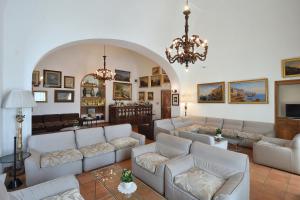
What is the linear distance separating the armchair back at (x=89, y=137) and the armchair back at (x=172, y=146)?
5.55ft

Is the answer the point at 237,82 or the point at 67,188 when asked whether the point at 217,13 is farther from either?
the point at 67,188

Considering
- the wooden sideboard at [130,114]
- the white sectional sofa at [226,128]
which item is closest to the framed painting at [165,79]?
the wooden sideboard at [130,114]

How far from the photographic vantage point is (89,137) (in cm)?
419

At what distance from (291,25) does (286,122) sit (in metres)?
2.97

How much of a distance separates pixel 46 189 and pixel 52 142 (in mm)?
1982

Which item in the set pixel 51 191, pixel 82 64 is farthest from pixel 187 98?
pixel 51 191

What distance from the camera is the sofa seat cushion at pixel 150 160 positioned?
9.56ft

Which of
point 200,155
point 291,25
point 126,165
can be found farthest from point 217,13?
point 126,165

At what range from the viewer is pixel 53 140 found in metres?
3.74

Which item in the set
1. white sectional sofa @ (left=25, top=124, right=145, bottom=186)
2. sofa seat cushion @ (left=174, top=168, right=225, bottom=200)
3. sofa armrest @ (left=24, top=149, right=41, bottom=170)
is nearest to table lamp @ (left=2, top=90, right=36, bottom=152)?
white sectional sofa @ (left=25, top=124, right=145, bottom=186)

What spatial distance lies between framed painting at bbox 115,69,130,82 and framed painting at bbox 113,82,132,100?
31cm

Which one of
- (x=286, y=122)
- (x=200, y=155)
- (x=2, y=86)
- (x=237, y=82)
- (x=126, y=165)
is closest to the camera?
(x=200, y=155)

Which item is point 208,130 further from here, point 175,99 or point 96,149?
point 96,149

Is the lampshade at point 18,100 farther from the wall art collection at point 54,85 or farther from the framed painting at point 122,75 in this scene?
the framed painting at point 122,75
